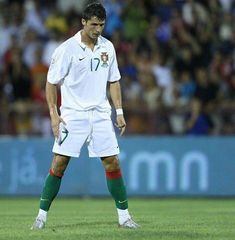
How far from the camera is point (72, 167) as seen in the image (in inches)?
691

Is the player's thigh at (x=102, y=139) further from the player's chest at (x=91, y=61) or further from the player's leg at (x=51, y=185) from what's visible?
the player's chest at (x=91, y=61)

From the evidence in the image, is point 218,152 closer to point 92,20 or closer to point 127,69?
point 127,69

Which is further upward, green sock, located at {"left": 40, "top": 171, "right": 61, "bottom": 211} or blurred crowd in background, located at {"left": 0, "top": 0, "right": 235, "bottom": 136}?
blurred crowd in background, located at {"left": 0, "top": 0, "right": 235, "bottom": 136}

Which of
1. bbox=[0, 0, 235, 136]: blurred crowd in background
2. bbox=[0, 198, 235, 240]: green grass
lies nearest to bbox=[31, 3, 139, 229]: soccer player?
bbox=[0, 198, 235, 240]: green grass

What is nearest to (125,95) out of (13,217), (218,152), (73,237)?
(218,152)

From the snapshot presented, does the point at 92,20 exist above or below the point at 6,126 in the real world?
above

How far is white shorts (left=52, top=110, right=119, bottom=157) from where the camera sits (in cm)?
993

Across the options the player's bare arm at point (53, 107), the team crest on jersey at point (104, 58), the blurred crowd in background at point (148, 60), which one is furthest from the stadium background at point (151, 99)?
the player's bare arm at point (53, 107)

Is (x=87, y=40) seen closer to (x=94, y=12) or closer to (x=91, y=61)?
(x=91, y=61)

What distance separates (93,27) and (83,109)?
2.93ft

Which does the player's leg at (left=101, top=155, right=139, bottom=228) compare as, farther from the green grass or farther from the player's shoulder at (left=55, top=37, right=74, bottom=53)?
the player's shoulder at (left=55, top=37, right=74, bottom=53)

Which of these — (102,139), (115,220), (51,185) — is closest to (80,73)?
(102,139)

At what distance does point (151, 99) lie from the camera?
59.5 feet

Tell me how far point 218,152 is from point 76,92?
7.93 meters
